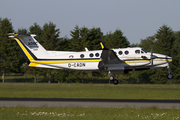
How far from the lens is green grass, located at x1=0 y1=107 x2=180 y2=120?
1444 cm

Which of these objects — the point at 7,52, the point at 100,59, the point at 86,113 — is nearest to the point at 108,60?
the point at 100,59

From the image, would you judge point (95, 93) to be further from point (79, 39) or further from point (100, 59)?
point (79, 39)

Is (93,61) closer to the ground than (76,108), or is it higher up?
higher up

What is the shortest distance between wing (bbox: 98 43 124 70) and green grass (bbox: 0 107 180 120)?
14.5 m

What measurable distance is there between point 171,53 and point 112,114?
43461mm

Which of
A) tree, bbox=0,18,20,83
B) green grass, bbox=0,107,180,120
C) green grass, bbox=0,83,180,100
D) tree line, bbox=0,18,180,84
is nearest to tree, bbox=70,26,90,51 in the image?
tree line, bbox=0,18,180,84

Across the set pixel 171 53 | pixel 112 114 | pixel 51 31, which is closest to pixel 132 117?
pixel 112 114

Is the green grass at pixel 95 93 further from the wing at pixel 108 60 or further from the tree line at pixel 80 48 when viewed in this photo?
the tree line at pixel 80 48

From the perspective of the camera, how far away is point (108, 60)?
3284 centimetres

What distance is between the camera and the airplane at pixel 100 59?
32750 millimetres

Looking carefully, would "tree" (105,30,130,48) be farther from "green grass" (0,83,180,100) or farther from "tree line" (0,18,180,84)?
"green grass" (0,83,180,100)

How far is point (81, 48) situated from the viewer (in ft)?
197

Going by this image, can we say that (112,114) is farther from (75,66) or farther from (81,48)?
(81,48)

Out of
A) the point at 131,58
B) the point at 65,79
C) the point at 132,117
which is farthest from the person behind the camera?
the point at 65,79
